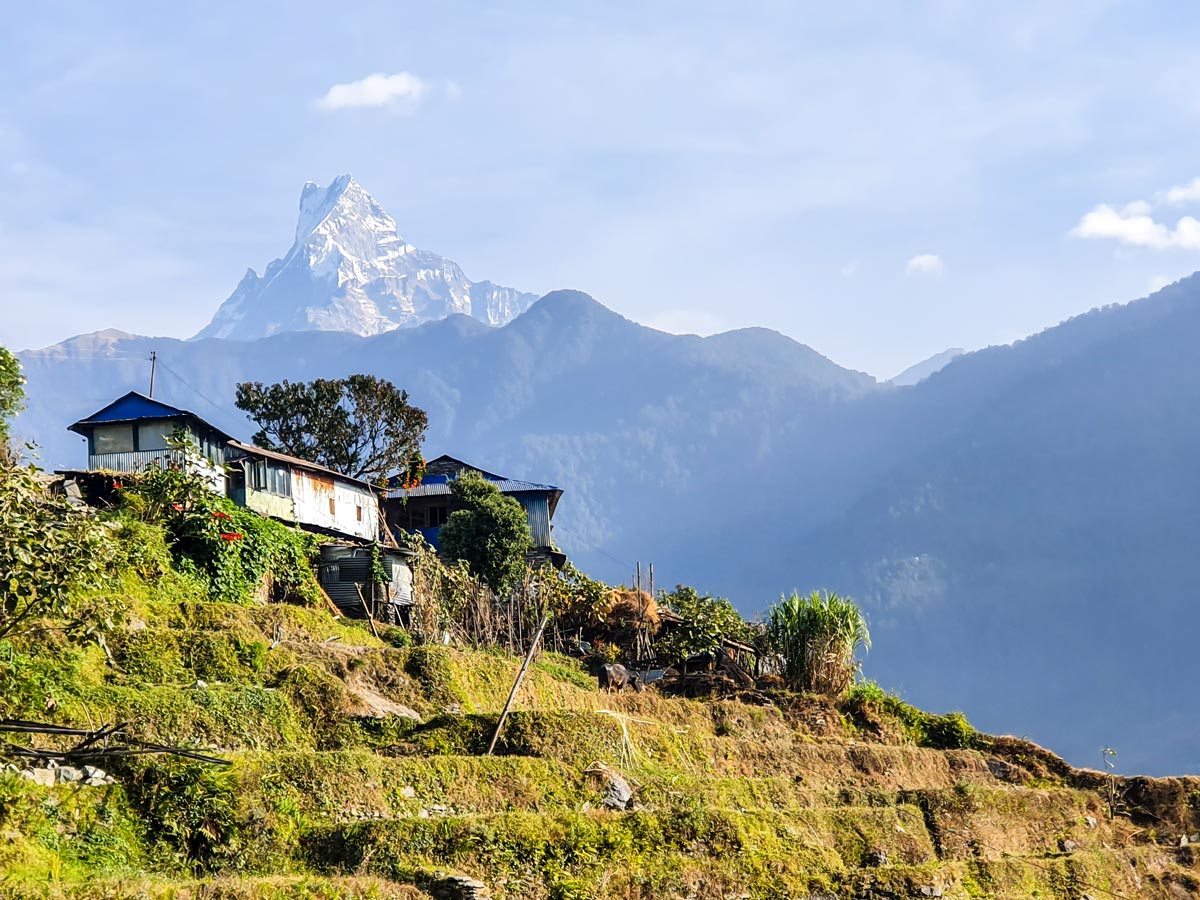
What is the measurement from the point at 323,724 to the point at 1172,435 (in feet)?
570

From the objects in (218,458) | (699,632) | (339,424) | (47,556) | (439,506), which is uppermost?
(339,424)

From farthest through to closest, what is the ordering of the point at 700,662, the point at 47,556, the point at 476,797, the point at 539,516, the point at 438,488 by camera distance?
the point at 539,516, the point at 438,488, the point at 700,662, the point at 476,797, the point at 47,556

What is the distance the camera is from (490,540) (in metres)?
39.7

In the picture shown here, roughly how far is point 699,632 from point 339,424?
26.0 meters

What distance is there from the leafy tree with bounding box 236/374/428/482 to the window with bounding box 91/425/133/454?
15.4m

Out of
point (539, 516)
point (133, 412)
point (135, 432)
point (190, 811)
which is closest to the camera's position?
point (190, 811)

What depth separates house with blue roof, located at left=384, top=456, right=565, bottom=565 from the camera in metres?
52.0

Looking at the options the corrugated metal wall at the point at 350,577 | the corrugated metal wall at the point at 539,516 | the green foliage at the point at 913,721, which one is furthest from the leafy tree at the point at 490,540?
the corrugated metal wall at the point at 539,516

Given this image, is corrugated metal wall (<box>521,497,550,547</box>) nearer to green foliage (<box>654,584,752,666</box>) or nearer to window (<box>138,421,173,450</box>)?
green foliage (<box>654,584,752,666</box>)

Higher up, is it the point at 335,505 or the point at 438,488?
the point at 438,488

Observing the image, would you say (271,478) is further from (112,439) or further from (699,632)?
(699,632)

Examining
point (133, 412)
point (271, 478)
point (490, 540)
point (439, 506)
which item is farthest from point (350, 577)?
point (439, 506)

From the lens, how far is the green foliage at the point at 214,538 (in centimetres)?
3066

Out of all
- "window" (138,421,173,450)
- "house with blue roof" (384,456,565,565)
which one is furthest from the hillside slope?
"house with blue roof" (384,456,565,565)
